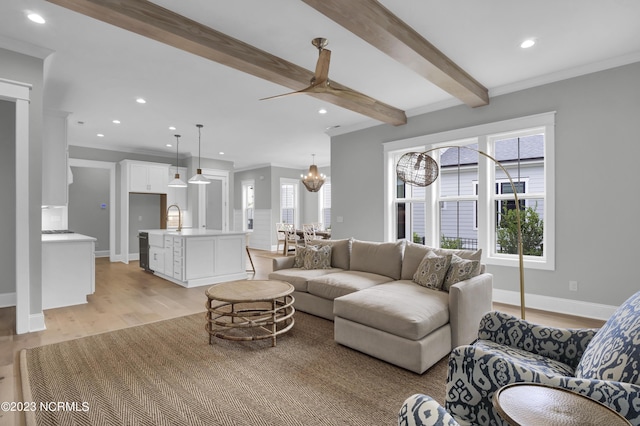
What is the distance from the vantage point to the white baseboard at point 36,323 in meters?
3.32

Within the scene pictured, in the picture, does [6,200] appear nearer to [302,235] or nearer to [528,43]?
[302,235]

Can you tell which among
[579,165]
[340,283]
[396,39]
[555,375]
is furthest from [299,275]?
[579,165]

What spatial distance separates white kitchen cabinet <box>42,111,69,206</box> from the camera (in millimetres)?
4383

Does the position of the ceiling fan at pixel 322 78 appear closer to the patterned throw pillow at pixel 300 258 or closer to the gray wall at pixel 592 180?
the patterned throw pillow at pixel 300 258

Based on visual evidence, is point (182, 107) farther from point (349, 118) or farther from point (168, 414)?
point (168, 414)

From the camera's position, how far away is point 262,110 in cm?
520

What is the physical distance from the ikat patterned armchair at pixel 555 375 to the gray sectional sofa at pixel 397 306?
2.65 feet

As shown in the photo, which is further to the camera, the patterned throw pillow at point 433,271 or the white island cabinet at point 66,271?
the white island cabinet at point 66,271

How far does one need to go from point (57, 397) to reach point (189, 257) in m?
3.26

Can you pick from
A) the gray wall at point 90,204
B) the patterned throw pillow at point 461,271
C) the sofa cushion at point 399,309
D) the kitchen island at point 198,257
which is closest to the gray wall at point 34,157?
the kitchen island at point 198,257

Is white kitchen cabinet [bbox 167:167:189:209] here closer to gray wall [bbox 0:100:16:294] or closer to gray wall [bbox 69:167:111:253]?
gray wall [bbox 69:167:111:253]

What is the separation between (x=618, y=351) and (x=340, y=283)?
2439 millimetres

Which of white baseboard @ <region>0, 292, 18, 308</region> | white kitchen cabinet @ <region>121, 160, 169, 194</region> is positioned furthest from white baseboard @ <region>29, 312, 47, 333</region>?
white kitchen cabinet @ <region>121, 160, 169, 194</region>

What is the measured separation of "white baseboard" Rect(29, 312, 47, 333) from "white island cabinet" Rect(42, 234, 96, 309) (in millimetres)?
915
